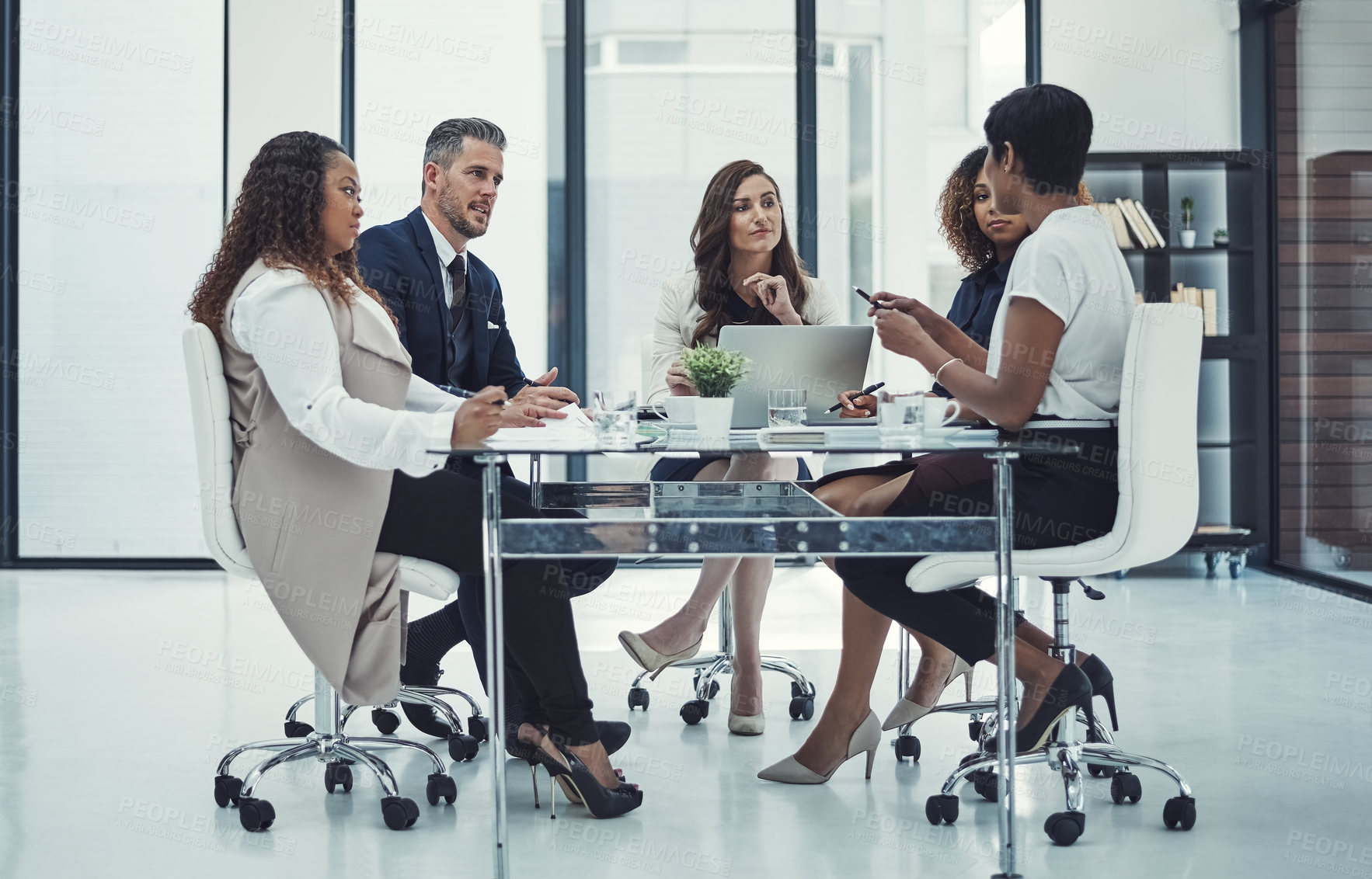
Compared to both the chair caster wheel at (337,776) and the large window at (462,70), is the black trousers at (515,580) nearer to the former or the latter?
the chair caster wheel at (337,776)

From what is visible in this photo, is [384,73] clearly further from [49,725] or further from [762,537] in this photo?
[762,537]

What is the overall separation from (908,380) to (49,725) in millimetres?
3690

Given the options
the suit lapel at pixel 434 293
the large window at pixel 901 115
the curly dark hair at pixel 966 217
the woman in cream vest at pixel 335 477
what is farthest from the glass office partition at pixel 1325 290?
the woman in cream vest at pixel 335 477

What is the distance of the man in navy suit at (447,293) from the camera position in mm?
2836

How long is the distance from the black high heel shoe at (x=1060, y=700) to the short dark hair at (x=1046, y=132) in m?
0.90

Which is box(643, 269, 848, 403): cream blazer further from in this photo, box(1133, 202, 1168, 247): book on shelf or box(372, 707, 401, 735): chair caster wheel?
box(1133, 202, 1168, 247): book on shelf

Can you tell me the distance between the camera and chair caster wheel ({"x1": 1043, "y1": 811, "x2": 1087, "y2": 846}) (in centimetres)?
214

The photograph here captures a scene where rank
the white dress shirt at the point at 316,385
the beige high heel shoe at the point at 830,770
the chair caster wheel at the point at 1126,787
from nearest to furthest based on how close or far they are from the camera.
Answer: the white dress shirt at the point at 316,385 < the chair caster wheel at the point at 1126,787 < the beige high heel shoe at the point at 830,770

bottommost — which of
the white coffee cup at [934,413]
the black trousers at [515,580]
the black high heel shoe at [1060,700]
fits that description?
the black high heel shoe at [1060,700]

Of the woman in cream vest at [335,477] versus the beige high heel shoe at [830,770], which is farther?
the beige high heel shoe at [830,770]

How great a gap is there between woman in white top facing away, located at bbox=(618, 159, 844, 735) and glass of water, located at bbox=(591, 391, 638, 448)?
2.74 feet

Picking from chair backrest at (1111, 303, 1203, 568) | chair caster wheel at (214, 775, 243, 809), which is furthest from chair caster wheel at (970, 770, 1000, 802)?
chair caster wheel at (214, 775, 243, 809)

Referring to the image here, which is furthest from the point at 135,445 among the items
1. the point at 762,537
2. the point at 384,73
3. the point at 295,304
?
the point at 762,537

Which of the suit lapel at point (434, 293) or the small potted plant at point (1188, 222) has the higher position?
the small potted plant at point (1188, 222)
